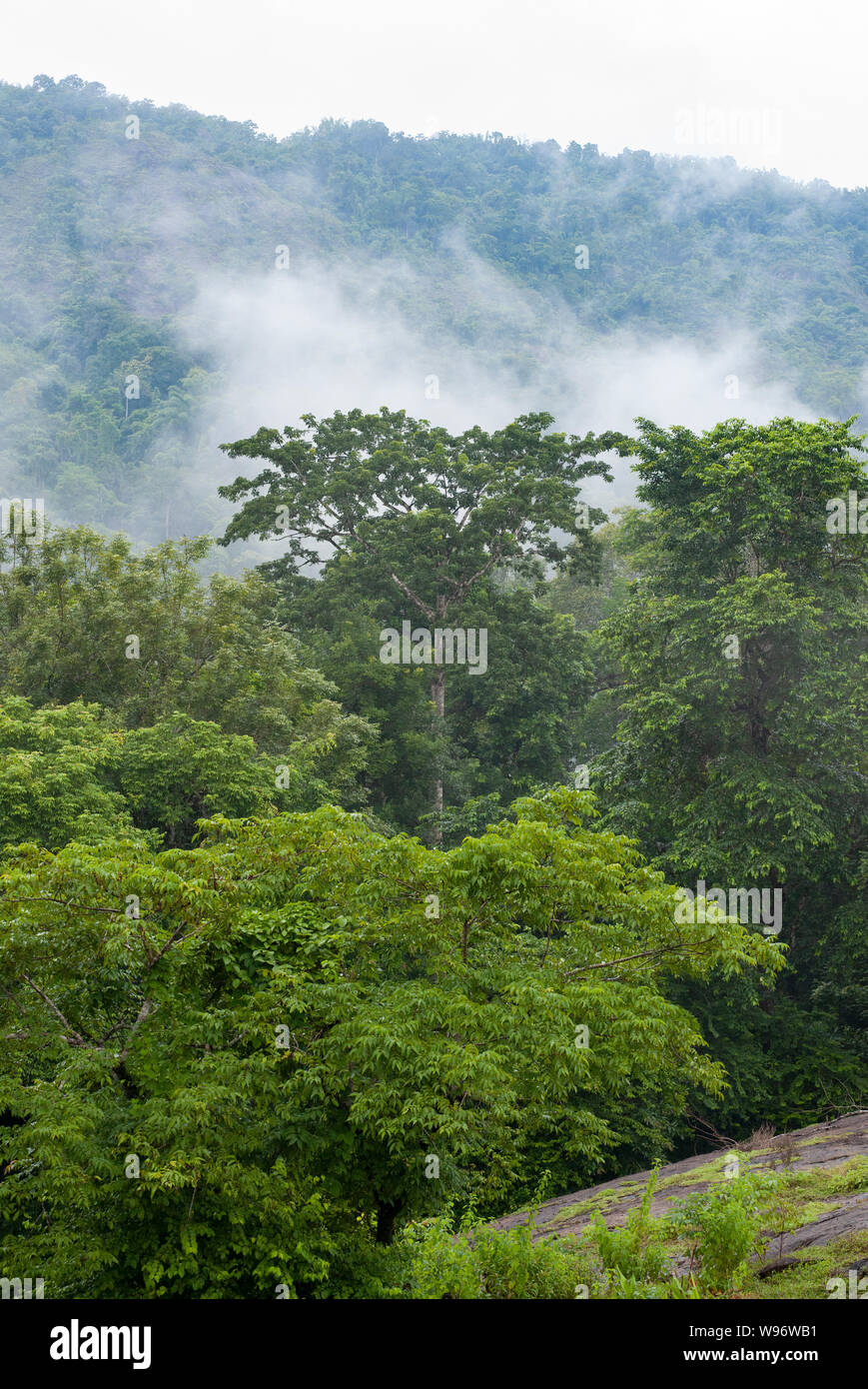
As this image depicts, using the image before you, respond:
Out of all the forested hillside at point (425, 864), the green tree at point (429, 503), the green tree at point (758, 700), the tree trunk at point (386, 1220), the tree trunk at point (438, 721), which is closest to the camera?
the forested hillside at point (425, 864)

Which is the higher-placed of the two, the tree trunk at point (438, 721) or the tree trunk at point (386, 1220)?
the tree trunk at point (438, 721)

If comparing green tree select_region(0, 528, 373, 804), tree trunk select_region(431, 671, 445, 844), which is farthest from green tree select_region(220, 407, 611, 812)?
green tree select_region(0, 528, 373, 804)

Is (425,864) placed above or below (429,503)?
below

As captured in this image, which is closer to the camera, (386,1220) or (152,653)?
(386,1220)

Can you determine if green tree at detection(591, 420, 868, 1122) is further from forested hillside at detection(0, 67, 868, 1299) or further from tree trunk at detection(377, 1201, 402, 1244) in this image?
tree trunk at detection(377, 1201, 402, 1244)

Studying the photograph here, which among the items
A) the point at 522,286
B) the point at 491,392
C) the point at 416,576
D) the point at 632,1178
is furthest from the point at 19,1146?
the point at 522,286

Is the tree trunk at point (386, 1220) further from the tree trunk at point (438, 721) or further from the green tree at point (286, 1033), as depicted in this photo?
the tree trunk at point (438, 721)

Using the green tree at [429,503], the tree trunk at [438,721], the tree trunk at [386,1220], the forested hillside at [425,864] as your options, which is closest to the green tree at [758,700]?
the forested hillside at [425,864]

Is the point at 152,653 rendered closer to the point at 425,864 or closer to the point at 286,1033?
the point at 425,864

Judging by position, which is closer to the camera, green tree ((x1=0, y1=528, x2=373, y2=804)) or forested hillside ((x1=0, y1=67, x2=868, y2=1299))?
forested hillside ((x1=0, y1=67, x2=868, y2=1299))

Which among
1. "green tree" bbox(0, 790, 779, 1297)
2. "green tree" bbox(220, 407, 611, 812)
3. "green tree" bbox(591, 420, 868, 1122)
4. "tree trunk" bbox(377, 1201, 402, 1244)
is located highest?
"green tree" bbox(220, 407, 611, 812)

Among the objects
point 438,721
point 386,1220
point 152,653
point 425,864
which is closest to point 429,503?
point 438,721
